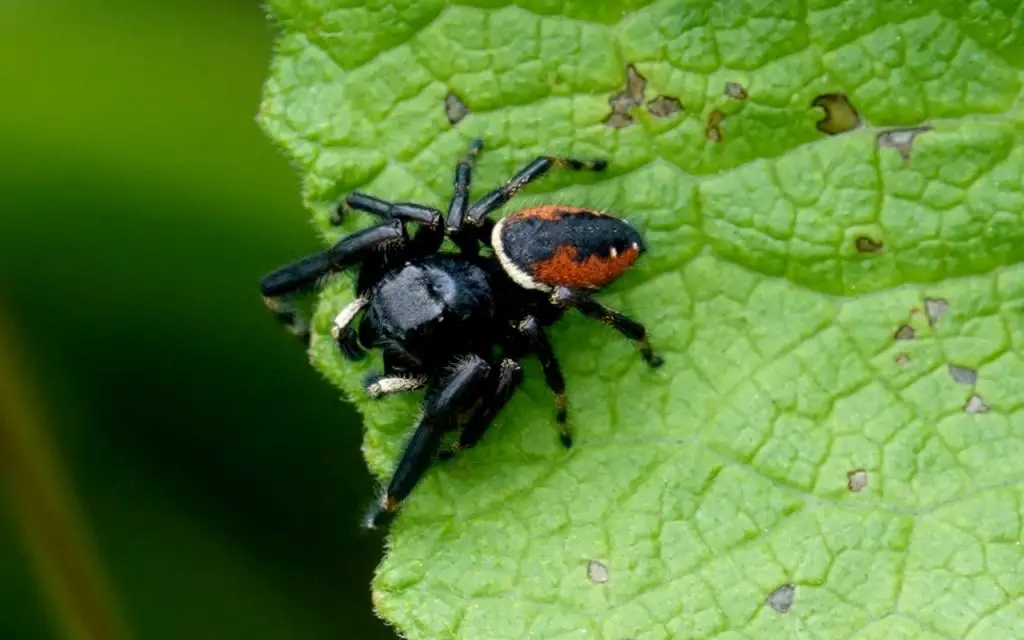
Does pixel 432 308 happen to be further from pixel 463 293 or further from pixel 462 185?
pixel 462 185

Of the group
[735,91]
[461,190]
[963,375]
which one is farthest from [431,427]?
[963,375]

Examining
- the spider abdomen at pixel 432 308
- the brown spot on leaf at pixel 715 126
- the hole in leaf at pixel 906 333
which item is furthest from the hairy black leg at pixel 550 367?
the hole in leaf at pixel 906 333

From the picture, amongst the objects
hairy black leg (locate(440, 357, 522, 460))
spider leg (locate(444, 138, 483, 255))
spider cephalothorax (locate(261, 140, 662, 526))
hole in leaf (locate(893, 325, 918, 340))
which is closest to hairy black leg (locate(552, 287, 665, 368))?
spider cephalothorax (locate(261, 140, 662, 526))

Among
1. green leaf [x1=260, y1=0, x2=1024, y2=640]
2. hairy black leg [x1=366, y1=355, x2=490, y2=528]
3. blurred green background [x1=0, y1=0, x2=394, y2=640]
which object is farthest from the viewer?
blurred green background [x1=0, y1=0, x2=394, y2=640]

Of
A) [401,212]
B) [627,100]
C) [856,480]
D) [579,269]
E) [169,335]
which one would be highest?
[627,100]

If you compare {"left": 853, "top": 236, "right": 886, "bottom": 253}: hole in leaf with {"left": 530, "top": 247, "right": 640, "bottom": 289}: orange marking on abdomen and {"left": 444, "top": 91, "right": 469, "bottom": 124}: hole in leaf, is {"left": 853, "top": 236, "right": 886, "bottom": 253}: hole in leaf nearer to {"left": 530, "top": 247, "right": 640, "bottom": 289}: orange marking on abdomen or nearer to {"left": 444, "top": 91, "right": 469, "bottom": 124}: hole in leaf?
{"left": 530, "top": 247, "right": 640, "bottom": 289}: orange marking on abdomen

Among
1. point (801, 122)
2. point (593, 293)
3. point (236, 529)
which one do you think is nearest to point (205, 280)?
point (236, 529)

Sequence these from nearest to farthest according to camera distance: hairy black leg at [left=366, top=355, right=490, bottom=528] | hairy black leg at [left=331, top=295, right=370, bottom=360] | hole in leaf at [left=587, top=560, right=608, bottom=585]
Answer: hole in leaf at [left=587, top=560, right=608, bottom=585] → hairy black leg at [left=366, top=355, right=490, bottom=528] → hairy black leg at [left=331, top=295, right=370, bottom=360]
